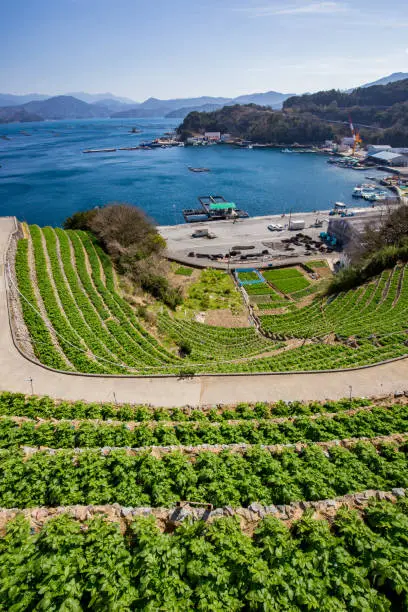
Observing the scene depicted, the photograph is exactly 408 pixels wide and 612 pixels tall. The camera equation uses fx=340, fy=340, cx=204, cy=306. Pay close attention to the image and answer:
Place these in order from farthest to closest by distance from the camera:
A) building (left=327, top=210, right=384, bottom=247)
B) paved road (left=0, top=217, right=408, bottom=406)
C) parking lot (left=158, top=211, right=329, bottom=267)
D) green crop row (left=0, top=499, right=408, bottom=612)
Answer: parking lot (left=158, top=211, right=329, bottom=267) < building (left=327, top=210, right=384, bottom=247) < paved road (left=0, top=217, right=408, bottom=406) < green crop row (left=0, top=499, right=408, bottom=612)

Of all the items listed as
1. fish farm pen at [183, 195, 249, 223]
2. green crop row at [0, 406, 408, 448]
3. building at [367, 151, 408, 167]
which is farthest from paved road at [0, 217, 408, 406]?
building at [367, 151, 408, 167]

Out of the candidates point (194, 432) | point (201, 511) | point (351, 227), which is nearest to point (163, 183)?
point (351, 227)

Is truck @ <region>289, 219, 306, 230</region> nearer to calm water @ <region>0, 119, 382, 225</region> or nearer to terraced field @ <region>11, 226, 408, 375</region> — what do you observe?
calm water @ <region>0, 119, 382, 225</region>

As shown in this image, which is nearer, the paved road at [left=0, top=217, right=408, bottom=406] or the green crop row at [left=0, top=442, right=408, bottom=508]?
the green crop row at [left=0, top=442, right=408, bottom=508]

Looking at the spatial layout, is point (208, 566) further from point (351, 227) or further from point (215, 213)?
point (215, 213)

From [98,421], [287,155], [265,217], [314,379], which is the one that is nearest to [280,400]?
[314,379]

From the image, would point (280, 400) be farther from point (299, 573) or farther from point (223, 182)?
point (223, 182)

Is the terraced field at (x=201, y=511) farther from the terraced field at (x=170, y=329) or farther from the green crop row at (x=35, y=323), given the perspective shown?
the terraced field at (x=170, y=329)
